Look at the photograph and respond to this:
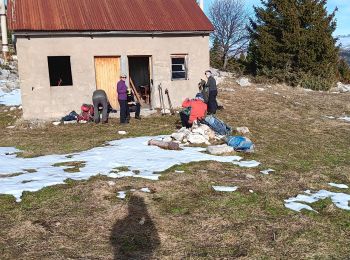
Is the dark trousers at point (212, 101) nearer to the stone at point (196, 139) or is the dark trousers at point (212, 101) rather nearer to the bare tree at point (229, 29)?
the stone at point (196, 139)

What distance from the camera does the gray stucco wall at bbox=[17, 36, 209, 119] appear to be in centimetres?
1474

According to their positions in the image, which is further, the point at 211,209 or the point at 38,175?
the point at 38,175

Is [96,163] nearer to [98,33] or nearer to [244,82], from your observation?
[98,33]

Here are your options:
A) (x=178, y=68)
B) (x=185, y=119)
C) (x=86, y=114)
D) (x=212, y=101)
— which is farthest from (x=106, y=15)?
(x=185, y=119)

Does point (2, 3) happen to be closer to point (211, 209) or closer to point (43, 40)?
point (43, 40)

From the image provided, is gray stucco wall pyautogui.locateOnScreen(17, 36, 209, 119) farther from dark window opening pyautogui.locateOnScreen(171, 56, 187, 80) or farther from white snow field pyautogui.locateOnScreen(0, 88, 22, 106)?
white snow field pyautogui.locateOnScreen(0, 88, 22, 106)

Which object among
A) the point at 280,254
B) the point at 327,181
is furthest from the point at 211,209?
the point at 327,181

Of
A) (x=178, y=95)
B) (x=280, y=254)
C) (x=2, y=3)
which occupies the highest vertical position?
(x=2, y=3)

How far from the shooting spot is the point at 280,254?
4.85 metres

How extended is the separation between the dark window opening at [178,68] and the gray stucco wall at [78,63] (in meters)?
0.29

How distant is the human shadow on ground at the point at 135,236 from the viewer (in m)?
4.82

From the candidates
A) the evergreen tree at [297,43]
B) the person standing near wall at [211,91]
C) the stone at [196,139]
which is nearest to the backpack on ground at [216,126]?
the stone at [196,139]

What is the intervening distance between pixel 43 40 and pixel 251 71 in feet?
A: 61.5

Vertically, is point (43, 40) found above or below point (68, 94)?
above
